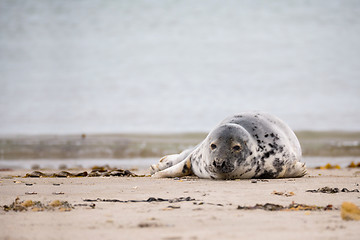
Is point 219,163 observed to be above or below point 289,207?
above

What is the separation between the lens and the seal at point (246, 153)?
6906 mm

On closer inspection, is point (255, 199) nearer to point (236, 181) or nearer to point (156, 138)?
point (236, 181)

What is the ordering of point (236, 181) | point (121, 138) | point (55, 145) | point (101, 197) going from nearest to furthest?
point (101, 197), point (236, 181), point (55, 145), point (121, 138)

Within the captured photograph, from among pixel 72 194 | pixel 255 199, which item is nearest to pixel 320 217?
pixel 255 199

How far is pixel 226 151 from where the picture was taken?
688 centimetres

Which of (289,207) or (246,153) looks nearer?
(289,207)

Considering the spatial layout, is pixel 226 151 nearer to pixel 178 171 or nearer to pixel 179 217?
pixel 178 171

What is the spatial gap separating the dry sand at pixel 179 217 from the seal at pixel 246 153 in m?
1.21

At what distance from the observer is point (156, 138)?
1827 centimetres

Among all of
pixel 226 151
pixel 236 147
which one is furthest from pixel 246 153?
pixel 226 151

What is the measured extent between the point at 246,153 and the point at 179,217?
3.33 meters

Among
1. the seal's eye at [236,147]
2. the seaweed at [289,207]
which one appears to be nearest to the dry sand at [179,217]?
the seaweed at [289,207]

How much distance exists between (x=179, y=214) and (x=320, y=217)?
958 millimetres

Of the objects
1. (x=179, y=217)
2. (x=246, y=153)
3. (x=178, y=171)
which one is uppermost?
(x=246, y=153)
